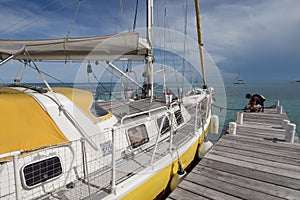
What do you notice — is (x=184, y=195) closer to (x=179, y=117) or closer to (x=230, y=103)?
(x=179, y=117)

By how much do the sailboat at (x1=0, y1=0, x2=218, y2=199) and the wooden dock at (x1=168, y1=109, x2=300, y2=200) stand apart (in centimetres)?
53

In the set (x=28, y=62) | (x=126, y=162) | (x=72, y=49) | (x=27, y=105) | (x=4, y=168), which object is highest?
(x=72, y=49)

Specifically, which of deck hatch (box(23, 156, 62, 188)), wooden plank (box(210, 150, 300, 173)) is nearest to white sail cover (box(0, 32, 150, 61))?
deck hatch (box(23, 156, 62, 188))

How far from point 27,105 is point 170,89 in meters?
7.11

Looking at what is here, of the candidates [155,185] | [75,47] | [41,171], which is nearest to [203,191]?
[155,185]

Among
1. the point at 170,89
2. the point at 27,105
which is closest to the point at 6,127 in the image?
the point at 27,105

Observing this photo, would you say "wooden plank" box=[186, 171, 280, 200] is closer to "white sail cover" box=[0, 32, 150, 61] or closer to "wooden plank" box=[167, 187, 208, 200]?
"wooden plank" box=[167, 187, 208, 200]

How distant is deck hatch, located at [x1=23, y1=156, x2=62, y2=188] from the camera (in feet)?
6.68

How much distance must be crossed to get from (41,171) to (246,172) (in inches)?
145

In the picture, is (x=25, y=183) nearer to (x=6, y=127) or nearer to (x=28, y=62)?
(x=6, y=127)

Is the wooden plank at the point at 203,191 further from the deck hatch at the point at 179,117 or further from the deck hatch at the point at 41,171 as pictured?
the deck hatch at the point at 41,171

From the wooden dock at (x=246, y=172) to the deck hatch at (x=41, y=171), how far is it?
6.12 ft

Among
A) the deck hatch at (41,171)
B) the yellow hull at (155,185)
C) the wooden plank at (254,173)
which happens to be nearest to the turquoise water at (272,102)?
the wooden plank at (254,173)

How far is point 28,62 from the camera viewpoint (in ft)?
11.6
